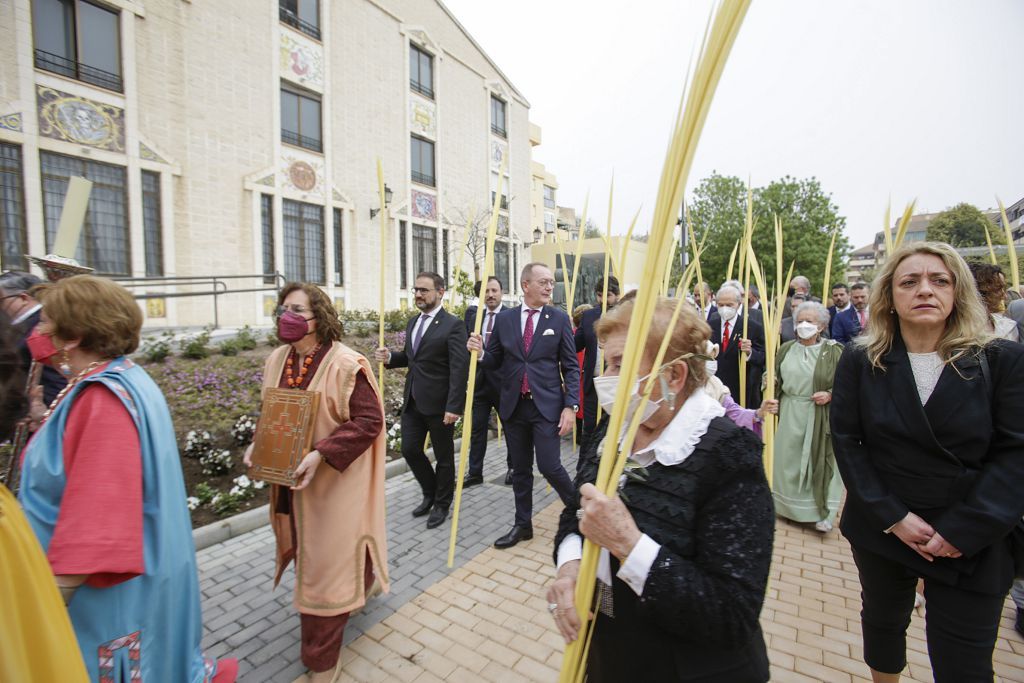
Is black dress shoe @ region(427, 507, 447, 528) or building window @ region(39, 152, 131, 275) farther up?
building window @ region(39, 152, 131, 275)

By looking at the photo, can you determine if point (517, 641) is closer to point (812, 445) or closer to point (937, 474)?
point (937, 474)

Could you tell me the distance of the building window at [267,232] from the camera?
13570mm

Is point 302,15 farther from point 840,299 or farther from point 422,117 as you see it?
point 840,299

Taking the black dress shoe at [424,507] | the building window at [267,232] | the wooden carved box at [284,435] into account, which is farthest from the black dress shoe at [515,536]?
the building window at [267,232]

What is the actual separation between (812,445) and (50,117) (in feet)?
46.4

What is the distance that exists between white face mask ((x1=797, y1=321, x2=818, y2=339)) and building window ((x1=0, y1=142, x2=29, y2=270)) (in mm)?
12816

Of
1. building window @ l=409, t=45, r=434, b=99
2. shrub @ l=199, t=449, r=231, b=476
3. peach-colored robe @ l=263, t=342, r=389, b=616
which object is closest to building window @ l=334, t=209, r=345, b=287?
building window @ l=409, t=45, r=434, b=99

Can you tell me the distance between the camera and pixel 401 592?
130 inches

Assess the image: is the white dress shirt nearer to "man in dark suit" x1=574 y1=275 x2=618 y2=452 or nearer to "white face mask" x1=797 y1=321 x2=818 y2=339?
"white face mask" x1=797 y1=321 x2=818 y2=339

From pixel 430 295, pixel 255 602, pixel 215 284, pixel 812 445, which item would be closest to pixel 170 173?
pixel 215 284

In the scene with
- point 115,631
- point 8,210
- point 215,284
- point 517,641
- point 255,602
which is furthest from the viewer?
point 215,284

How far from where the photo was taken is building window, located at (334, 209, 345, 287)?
50.9ft

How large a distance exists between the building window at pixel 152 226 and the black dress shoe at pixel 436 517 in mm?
10644

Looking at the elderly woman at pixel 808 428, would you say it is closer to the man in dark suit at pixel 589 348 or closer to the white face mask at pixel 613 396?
the man in dark suit at pixel 589 348
